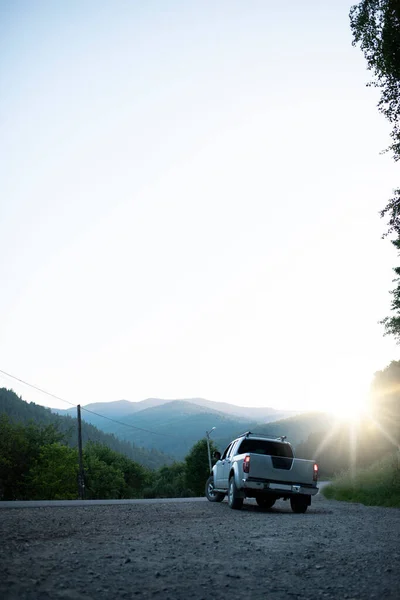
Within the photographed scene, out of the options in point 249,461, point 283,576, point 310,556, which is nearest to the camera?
point 283,576

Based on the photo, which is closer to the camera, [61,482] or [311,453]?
[61,482]

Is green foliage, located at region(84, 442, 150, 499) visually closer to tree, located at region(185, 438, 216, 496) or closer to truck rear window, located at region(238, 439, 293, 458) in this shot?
tree, located at region(185, 438, 216, 496)

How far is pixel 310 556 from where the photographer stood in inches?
268

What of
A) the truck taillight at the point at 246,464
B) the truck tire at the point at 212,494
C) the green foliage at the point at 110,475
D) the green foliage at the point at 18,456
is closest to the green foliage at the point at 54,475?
the green foliage at the point at 18,456

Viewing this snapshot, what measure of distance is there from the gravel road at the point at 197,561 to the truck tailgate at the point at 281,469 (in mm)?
4278

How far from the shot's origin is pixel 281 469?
15062 mm

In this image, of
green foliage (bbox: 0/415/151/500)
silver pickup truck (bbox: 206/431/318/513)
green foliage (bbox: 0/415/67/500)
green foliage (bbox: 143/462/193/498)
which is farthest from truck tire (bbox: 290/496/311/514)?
green foliage (bbox: 143/462/193/498)

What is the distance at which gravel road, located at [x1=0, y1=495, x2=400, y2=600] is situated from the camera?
16.1ft

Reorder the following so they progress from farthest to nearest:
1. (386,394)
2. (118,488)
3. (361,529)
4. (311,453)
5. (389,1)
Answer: (311,453) < (118,488) < (386,394) < (389,1) < (361,529)

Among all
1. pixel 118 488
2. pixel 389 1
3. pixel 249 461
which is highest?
pixel 389 1

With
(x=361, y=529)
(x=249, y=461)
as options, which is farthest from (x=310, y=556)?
(x=249, y=461)

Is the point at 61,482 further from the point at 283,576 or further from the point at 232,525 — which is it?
the point at 283,576

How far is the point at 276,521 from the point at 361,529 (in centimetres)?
225

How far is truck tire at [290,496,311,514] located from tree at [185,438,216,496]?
219 feet
